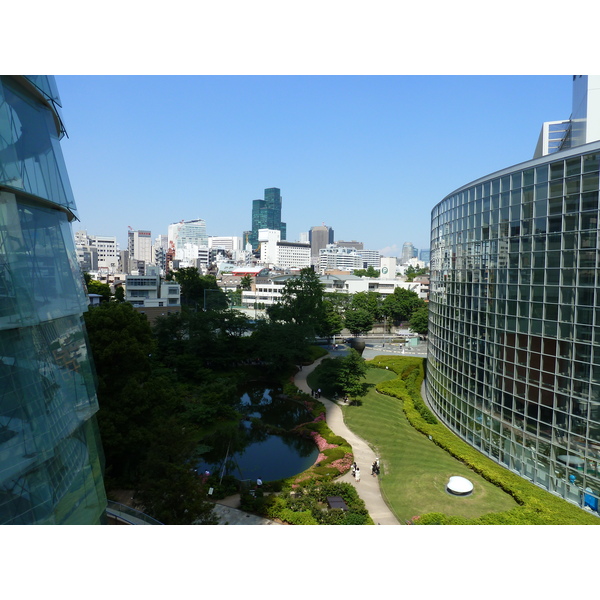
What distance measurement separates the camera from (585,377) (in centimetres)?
1345

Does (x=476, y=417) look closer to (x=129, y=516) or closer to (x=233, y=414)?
(x=233, y=414)

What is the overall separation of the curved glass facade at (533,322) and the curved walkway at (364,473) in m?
5.02

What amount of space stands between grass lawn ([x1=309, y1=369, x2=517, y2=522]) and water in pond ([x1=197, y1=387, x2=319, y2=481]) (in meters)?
3.30

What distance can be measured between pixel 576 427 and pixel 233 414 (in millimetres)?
17018

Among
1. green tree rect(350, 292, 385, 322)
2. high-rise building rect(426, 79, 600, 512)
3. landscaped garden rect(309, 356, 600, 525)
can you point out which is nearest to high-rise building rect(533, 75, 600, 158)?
high-rise building rect(426, 79, 600, 512)

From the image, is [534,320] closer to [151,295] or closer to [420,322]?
[420,322]

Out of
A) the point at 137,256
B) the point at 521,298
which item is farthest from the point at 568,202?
the point at 137,256

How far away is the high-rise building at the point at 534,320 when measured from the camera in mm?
13500

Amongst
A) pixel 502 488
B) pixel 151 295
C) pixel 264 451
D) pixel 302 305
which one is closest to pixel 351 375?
pixel 264 451

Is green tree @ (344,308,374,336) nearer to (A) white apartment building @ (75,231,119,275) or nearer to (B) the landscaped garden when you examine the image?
(B) the landscaped garden

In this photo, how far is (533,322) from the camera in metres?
15.5

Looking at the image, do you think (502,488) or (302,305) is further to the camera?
(302,305)

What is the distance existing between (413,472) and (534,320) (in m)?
7.78

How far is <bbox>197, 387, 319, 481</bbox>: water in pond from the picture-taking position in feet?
61.6
